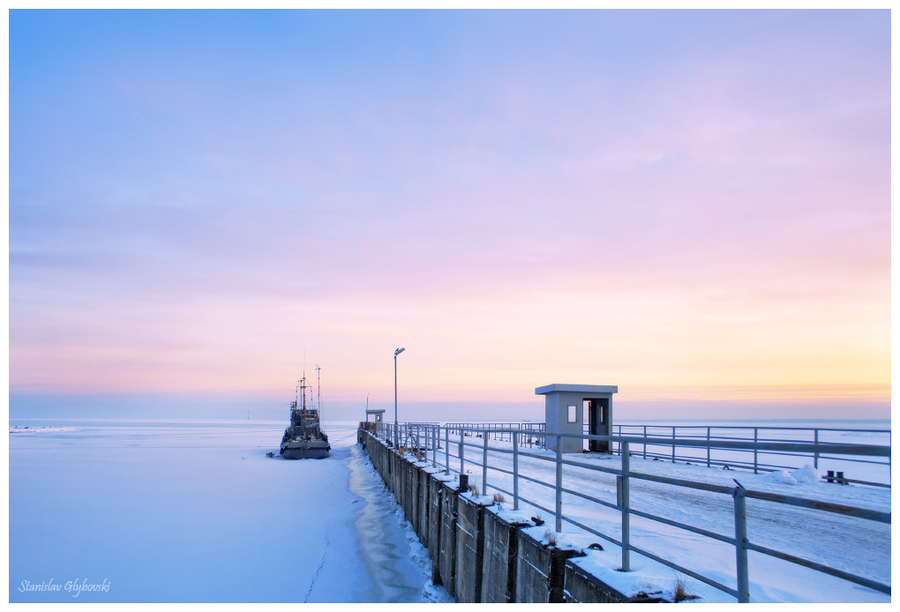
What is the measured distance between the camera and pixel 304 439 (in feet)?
152

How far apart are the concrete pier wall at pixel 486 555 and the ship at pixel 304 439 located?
30.2m

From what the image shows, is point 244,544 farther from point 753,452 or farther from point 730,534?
point 753,452

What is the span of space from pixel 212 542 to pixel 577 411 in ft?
42.7

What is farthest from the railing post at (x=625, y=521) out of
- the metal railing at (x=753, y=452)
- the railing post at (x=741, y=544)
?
the railing post at (x=741, y=544)

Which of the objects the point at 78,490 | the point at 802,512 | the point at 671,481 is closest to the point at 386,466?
the point at 78,490

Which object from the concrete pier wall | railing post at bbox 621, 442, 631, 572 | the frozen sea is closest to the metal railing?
railing post at bbox 621, 442, 631, 572

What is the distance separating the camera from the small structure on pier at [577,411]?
867 inches

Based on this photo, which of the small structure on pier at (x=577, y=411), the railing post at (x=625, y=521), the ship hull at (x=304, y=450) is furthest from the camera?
the ship hull at (x=304, y=450)

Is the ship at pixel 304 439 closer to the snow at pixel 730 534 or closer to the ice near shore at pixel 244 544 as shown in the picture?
the ice near shore at pixel 244 544

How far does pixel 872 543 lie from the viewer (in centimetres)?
738

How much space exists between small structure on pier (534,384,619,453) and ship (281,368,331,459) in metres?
25.2

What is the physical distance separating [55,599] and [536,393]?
1669 cm

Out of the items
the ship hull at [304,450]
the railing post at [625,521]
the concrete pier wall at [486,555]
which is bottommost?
the ship hull at [304,450]

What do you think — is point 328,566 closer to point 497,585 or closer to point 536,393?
point 497,585
